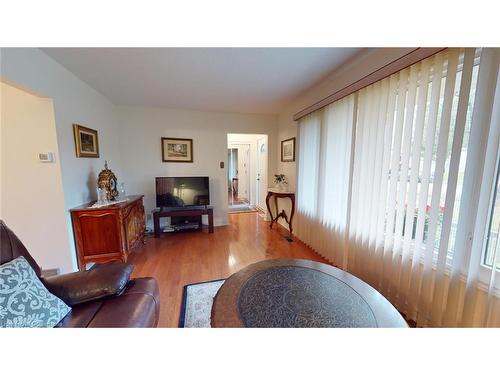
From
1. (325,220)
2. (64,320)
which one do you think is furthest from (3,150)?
(325,220)

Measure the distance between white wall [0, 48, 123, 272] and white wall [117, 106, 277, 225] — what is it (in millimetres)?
455

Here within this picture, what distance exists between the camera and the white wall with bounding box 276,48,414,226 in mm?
1477

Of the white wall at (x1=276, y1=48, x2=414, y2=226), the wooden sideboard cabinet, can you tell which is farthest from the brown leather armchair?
the white wall at (x1=276, y1=48, x2=414, y2=226)

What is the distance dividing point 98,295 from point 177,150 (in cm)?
275

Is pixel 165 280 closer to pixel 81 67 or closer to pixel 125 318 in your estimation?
pixel 125 318

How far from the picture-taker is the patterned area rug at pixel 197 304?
135 centimetres

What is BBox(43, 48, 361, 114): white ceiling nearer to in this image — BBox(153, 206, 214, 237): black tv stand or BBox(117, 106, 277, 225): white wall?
BBox(117, 106, 277, 225): white wall

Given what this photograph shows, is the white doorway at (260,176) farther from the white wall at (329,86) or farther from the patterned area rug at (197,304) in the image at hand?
the patterned area rug at (197,304)

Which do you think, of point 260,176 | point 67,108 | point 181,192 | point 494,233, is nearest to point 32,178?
point 67,108

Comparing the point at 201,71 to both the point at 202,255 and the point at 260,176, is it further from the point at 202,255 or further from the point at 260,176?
the point at 260,176

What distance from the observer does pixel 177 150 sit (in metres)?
3.37

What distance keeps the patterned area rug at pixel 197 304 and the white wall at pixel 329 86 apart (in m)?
2.07

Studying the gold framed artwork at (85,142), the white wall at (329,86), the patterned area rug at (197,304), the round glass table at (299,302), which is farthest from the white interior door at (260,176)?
the round glass table at (299,302)
